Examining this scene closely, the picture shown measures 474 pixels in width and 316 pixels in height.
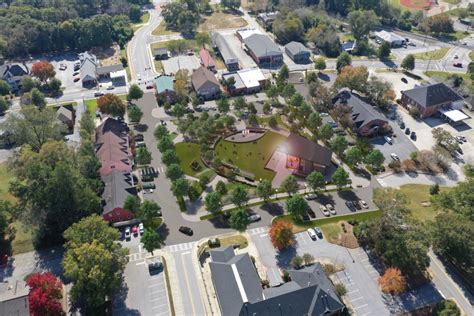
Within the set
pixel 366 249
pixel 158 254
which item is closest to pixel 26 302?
pixel 158 254

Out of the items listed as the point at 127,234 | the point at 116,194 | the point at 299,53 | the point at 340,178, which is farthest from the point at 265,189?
the point at 299,53

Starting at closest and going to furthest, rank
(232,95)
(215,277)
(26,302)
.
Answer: (26,302)
(215,277)
(232,95)

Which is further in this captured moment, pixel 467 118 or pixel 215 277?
pixel 467 118

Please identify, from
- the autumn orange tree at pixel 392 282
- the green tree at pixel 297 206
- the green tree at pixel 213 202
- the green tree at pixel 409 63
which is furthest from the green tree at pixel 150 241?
the green tree at pixel 409 63

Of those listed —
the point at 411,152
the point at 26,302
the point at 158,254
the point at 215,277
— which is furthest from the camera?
the point at 411,152

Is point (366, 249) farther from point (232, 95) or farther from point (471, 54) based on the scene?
point (471, 54)

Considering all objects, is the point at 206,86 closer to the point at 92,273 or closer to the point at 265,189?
the point at 265,189

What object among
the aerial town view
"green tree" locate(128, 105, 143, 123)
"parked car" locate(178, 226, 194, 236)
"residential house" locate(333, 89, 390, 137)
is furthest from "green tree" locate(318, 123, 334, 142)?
"green tree" locate(128, 105, 143, 123)
